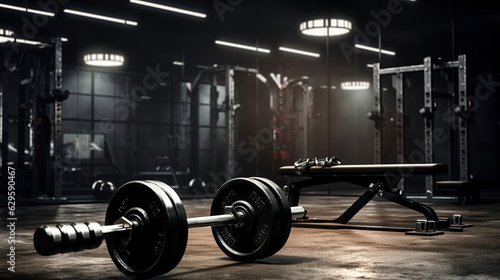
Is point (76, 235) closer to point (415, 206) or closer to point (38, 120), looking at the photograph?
point (415, 206)

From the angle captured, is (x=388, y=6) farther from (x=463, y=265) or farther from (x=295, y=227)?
(x=463, y=265)

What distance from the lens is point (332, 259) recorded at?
3.10 meters

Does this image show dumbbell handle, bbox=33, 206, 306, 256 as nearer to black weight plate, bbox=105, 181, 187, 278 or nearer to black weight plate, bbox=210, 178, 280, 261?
black weight plate, bbox=105, 181, 187, 278

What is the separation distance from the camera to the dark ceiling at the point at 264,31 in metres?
9.82

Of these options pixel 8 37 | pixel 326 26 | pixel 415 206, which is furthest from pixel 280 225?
pixel 8 37

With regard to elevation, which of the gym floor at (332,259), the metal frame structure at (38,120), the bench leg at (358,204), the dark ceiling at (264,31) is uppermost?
the dark ceiling at (264,31)

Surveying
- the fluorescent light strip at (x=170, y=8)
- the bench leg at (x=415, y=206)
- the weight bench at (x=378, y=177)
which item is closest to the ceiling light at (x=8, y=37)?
the fluorescent light strip at (x=170, y=8)

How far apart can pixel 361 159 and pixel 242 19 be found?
7.01m

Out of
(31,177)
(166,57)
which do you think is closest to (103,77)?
(166,57)

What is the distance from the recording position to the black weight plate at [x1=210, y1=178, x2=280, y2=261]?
2965 millimetres

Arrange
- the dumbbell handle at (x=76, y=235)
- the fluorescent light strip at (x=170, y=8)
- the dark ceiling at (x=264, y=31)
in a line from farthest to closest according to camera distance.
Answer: the dark ceiling at (x=264, y=31)
the fluorescent light strip at (x=170, y=8)
the dumbbell handle at (x=76, y=235)

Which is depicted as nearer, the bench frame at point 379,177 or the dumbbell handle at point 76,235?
the dumbbell handle at point 76,235

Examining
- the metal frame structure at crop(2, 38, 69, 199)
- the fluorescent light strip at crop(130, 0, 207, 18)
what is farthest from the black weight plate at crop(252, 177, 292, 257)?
the fluorescent light strip at crop(130, 0, 207, 18)

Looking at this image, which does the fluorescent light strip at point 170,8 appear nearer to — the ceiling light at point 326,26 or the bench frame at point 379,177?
the ceiling light at point 326,26
